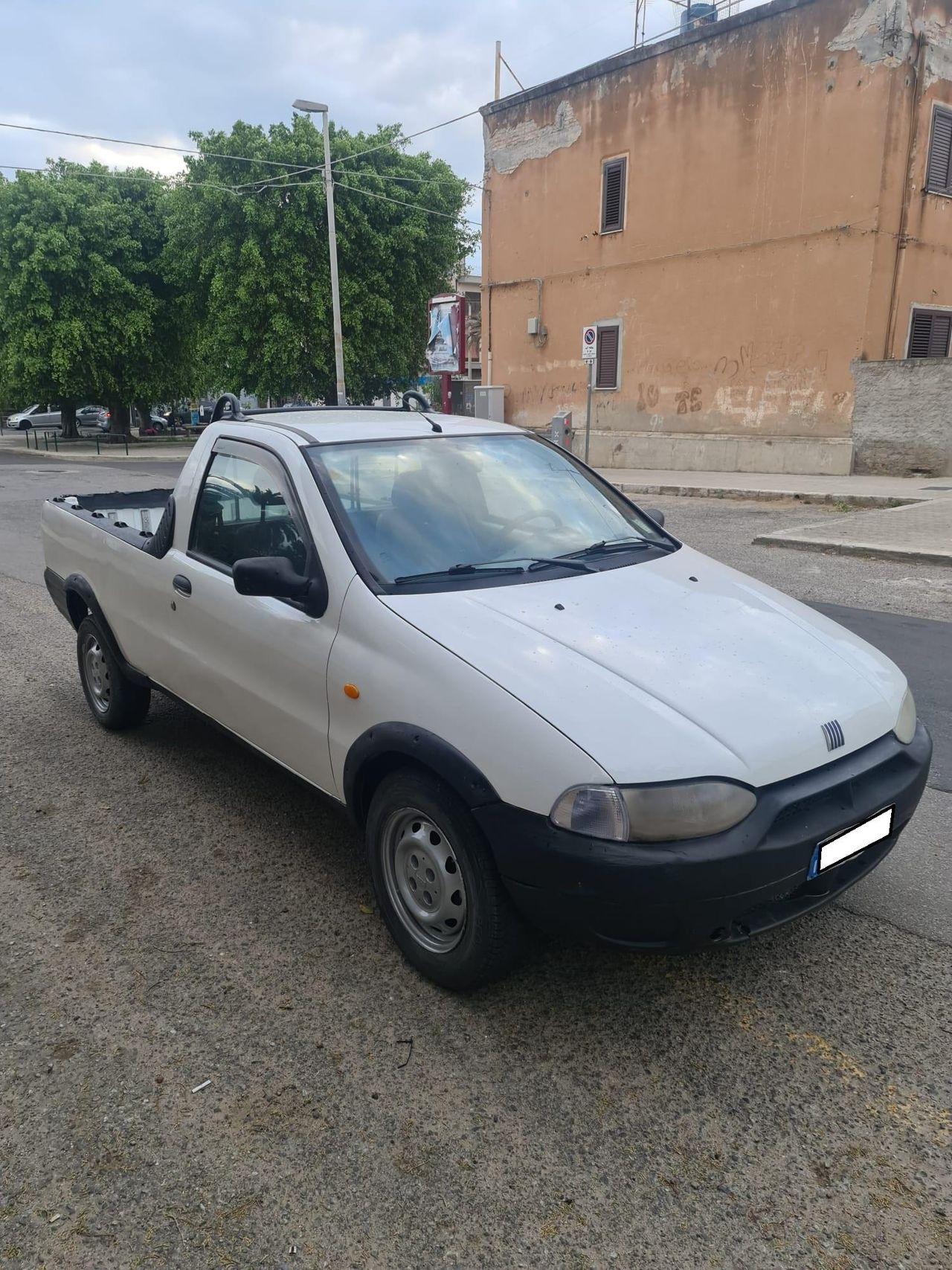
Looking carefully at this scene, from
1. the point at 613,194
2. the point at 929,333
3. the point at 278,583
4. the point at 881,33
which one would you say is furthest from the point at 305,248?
the point at 278,583

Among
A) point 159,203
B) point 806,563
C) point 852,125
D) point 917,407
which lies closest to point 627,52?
point 852,125

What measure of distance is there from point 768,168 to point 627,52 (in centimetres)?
467

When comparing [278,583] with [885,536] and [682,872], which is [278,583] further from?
[885,536]

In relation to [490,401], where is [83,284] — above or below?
above

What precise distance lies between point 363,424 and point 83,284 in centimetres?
3350

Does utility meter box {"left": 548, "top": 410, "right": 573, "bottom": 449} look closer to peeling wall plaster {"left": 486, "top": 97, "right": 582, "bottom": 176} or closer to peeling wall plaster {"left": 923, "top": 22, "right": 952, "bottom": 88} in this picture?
peeling wall plaster {"left": 486, "top": 97, "right": 582, "bottom": 176}

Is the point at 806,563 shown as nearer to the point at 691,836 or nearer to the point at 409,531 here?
the point at 409,531

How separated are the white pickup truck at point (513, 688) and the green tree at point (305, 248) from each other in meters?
26.6

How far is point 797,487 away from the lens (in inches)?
624

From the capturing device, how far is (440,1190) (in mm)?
2137

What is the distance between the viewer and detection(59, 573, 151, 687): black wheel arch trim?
4.61 meters

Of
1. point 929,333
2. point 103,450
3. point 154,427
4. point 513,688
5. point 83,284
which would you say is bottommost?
point 103,450

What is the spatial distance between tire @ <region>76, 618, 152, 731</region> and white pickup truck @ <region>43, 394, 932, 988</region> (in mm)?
790

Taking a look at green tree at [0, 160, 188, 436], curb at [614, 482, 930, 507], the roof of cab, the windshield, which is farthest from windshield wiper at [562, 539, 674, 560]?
green tree at [0, 160, 188, 436]
